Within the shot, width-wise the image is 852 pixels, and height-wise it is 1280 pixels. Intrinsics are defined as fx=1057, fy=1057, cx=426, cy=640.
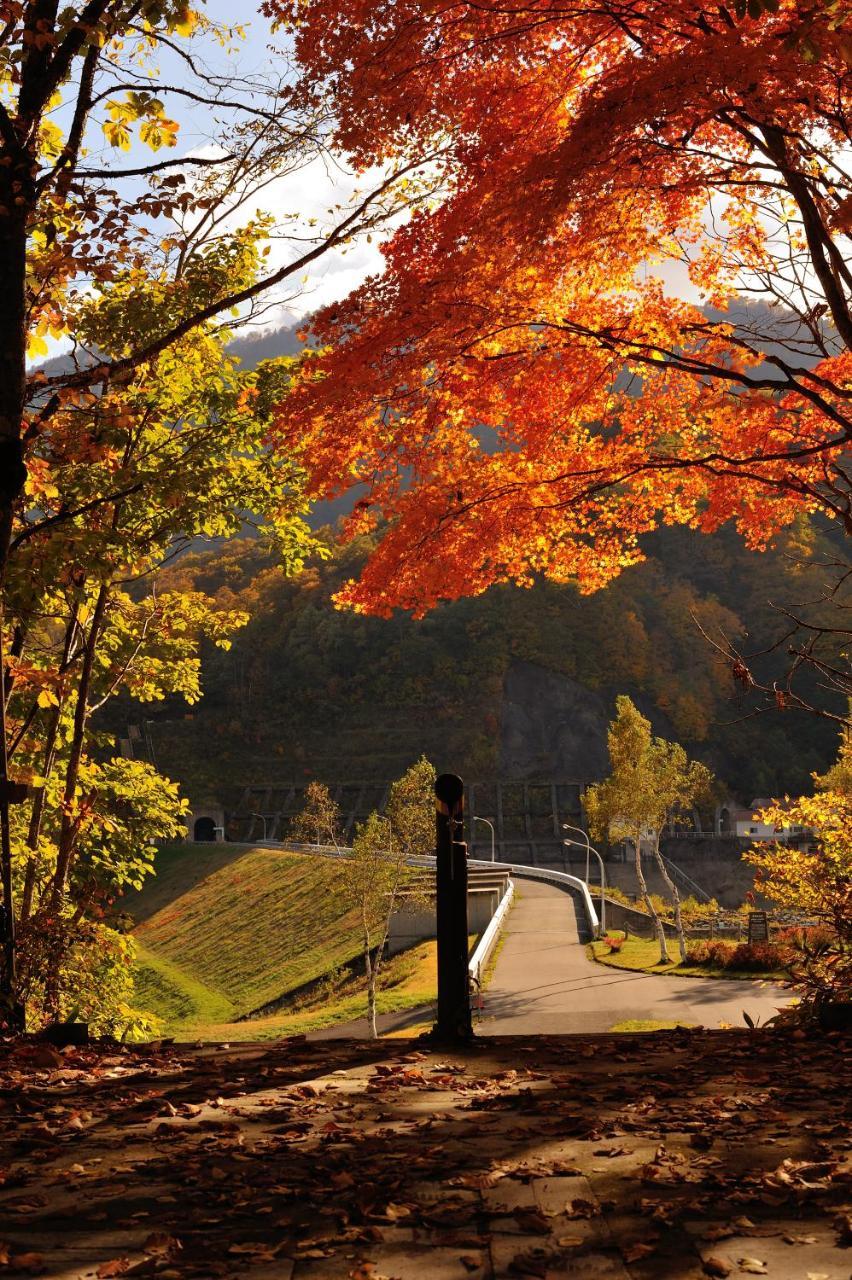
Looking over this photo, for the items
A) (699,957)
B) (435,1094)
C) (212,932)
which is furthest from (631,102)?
(212,932)

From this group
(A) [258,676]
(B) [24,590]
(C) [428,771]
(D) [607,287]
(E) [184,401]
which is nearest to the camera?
(B) [24,590]

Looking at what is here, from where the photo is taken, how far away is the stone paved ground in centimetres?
293

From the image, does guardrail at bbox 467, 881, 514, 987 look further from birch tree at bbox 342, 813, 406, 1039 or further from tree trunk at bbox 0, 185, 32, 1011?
tree trunk at bbox 0, 185, 32, 1011

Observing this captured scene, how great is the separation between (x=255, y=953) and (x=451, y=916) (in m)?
36.5

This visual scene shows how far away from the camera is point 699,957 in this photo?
103ft

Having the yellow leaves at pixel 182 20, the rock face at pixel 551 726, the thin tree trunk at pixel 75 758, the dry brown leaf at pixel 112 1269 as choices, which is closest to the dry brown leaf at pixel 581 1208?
the dry brown leaf at pixel 112 1269

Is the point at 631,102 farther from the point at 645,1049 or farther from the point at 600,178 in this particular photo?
the point at 645,1049

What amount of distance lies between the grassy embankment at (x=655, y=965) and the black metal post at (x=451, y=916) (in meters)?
22.8

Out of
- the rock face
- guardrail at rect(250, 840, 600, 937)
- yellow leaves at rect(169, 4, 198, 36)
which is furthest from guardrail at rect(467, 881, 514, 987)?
the rock face

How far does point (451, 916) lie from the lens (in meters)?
5.72

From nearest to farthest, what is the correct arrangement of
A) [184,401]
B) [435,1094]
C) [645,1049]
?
[435,1094]
[645,1049]
[184,401]

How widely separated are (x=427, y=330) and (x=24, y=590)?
140 inches

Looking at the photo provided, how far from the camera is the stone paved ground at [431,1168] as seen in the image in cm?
293

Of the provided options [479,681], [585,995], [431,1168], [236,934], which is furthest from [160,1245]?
[479,681]
